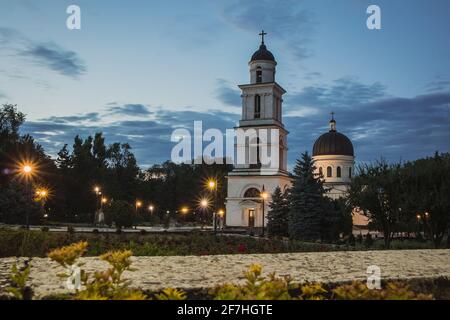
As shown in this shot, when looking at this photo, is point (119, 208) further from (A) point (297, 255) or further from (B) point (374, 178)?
(A) point (297, 255)

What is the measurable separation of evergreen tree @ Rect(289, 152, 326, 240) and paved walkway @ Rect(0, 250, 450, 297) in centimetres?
2013

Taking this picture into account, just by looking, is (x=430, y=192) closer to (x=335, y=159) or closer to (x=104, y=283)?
(x=104, y=283)

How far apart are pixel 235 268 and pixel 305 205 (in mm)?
25379

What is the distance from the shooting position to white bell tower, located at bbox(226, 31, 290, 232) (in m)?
56.1

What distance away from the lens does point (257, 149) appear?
191 ft

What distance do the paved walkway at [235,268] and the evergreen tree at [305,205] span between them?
66.1ft

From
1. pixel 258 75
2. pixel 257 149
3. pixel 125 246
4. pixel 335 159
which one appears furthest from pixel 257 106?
pixel 125 246

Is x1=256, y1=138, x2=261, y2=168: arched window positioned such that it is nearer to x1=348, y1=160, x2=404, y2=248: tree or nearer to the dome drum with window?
the dome drum with window

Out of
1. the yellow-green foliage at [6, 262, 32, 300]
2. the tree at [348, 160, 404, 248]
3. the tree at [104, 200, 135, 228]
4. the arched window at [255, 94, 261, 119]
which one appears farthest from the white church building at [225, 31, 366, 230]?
the yellow-green foliage at [6, 262, 32, 300]

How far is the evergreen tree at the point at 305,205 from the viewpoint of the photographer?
35.5 meters

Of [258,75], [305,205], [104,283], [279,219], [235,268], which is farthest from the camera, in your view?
[258,75]

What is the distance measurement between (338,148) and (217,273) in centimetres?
6503

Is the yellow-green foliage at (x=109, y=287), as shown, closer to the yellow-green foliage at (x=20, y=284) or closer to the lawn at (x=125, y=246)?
the yellow-green foliage at (x=20, y=284)
